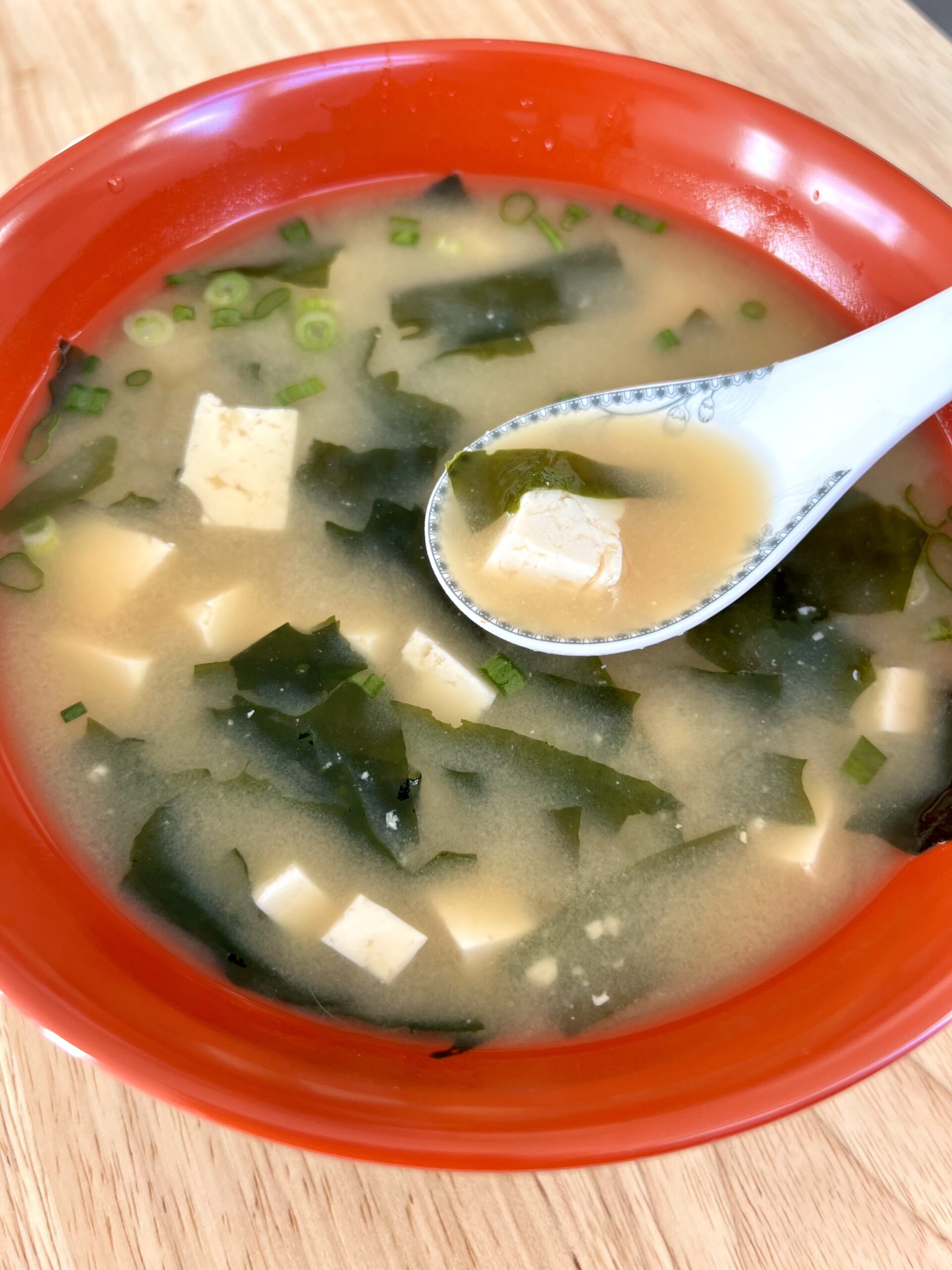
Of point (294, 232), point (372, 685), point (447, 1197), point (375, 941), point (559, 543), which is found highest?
point (294, 232)

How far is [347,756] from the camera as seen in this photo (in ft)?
3.62

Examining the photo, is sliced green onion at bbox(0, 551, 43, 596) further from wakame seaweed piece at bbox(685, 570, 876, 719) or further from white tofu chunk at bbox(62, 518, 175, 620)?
wakame seaweed piece at bbox(685, 570, 876, 719)

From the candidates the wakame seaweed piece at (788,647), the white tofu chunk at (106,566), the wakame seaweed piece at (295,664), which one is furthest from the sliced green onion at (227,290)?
the wakame seaweed piece at (788,647)

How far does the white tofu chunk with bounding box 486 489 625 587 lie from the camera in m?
1.12

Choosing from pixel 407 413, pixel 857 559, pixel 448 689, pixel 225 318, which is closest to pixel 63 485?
pixel 225 318

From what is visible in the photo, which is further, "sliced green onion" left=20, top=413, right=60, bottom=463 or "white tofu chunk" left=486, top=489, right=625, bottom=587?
"sliced green onion" left=20, top=413, right=60, bottom=463

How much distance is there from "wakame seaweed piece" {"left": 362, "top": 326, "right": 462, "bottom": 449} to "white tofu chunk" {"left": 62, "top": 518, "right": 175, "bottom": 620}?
1.09ft

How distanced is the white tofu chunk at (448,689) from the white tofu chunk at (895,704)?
44cm

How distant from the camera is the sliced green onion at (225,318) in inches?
53.6

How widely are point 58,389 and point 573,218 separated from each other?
784mm

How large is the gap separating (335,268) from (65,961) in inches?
40.0

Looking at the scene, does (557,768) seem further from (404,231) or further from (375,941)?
(404,231)

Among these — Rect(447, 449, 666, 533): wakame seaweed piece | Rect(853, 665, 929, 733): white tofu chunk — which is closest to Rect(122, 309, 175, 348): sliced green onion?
Rect(447, 449, 666, 533): wakame seaweed piece

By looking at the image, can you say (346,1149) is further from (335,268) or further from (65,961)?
(335,268)
